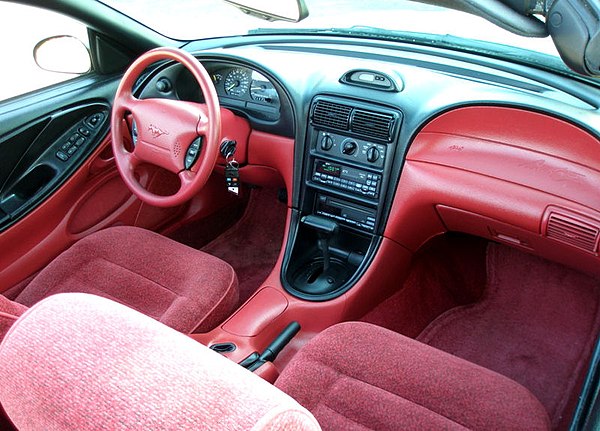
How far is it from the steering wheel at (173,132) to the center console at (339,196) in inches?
16.6

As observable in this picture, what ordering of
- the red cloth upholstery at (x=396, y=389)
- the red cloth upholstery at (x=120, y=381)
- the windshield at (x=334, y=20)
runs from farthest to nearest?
the windshield at (x=334, y=20), the red cloth upholstery at (x=396, y=389), the red cloth upholstery at (x=120, y=381)

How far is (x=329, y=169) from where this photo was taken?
2270 mm

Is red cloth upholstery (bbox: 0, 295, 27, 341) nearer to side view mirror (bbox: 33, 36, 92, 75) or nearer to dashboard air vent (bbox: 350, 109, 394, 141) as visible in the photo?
dashboard air vent (bbox: 350, 109, 394, 141)

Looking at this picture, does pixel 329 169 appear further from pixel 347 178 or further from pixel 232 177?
pixel 232 177

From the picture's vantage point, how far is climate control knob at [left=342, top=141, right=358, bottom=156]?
2176 mm

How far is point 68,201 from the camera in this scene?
250 centimetres

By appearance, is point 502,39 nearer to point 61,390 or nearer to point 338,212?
point 338,212

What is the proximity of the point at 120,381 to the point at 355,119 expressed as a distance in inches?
60.5

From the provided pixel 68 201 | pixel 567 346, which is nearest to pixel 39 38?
pixel 68 201

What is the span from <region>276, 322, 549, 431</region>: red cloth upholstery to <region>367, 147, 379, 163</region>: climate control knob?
632mm

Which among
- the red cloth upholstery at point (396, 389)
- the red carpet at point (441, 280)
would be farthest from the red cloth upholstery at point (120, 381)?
the red carpet at point (441, 280)

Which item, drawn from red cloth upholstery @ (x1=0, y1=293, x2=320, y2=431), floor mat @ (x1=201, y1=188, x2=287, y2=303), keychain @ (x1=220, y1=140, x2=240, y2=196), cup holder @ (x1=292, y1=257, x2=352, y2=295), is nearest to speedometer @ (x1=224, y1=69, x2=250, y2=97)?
keychain @ (x1=220, y1=140, x2=240, y2=196)

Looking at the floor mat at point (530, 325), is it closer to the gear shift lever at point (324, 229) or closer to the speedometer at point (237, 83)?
the gear shift lever at point (324, 229)

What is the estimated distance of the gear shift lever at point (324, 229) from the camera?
91.0 inches
